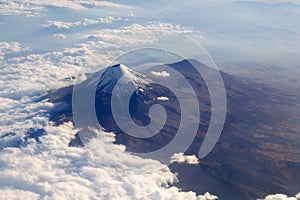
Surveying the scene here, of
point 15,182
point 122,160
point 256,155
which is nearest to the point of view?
point 15,182

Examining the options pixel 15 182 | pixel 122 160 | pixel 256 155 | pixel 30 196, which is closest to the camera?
pixel 30 196

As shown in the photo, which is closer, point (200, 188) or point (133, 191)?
point (133, 191)

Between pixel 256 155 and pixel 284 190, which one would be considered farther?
pixel 256 155

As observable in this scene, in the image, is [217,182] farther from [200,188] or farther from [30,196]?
[30,196]

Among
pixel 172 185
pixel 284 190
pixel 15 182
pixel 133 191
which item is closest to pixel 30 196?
pixel 15 182

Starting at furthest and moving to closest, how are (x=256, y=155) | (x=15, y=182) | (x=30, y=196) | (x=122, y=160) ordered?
(x=256, y=155)
(x=122, y=160)
(x=15, y=182)
(x=30, y=196)

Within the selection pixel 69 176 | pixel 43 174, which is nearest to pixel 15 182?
pixel 43 174

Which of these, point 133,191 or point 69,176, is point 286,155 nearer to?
point 133,191

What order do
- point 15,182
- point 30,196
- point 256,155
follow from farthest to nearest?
1. point 256,155
2. point 15,182
3. point 30,196

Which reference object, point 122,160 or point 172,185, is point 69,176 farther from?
point 172,185
